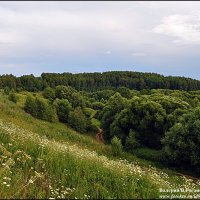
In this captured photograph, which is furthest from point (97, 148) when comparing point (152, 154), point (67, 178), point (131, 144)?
point (67, 178)

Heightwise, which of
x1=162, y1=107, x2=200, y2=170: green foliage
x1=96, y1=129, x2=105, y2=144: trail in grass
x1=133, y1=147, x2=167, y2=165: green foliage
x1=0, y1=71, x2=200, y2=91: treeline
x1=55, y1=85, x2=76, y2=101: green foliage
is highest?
x1=0, y1=71, x2=200, y2=91: treeline

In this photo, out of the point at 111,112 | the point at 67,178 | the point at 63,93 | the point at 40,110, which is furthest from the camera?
the point at 63,93

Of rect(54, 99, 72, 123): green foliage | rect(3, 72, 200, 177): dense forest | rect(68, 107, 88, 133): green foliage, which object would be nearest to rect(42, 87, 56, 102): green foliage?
rect(3, 72, 200, 177): dense forest

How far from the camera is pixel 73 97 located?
10950 cm

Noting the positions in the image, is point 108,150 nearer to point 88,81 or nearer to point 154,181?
point 154,181

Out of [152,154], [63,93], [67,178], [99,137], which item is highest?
[63,93]

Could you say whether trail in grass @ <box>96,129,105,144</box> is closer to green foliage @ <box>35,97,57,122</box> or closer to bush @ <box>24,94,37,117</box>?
green foliage @ <box>35,97,57,122</box>

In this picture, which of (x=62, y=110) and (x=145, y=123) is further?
(x=62, y=110)

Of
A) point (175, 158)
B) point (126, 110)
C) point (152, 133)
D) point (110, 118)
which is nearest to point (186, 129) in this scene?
point (175, 158)

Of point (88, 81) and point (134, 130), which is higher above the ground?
point (88, 81)

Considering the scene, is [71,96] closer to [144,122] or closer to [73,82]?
[144,122]

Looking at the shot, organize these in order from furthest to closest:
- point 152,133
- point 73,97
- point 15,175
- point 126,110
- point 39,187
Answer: point 73,97, point 126,110, point 152,133, point 15,175, point 39,187

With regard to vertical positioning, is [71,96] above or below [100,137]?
above

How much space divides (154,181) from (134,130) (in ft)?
182
